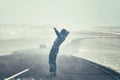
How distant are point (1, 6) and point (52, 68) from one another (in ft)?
521

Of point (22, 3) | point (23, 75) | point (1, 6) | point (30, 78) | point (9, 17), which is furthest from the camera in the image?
point (22, 3)

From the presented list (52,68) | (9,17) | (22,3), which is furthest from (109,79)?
(22,3)

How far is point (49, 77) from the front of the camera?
38.8 ft

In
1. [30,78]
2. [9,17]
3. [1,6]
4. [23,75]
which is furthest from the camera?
[9,17]

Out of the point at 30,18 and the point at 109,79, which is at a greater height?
the point at 109,79

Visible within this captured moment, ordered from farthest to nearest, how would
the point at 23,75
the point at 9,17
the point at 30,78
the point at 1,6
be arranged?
the point at 9,17, the point at 1,6, the point at 23,75, the point at 30,78

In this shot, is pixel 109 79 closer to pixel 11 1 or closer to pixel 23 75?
pixel 23 75

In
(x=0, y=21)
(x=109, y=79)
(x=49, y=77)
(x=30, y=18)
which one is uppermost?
(x=49, y=77)

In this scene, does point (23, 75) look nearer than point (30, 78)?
No

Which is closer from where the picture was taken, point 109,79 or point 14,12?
point 109,79

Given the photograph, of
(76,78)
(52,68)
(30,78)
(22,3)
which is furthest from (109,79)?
(22,3)

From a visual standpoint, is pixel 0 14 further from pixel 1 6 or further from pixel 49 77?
pixel 49 77

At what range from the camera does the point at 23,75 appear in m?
12.3

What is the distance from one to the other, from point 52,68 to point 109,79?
2.51 metres
